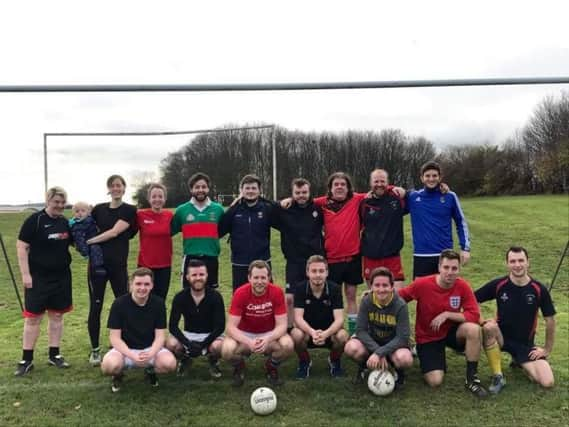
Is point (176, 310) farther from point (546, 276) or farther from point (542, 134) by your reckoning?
point (542, 134)

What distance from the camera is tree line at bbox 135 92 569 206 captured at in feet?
116

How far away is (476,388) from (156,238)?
354cm

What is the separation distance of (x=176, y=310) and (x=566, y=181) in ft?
139

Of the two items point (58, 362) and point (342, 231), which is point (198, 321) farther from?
point (342, 231)

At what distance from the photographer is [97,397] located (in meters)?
4.54

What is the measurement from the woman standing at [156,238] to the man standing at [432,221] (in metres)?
2.76

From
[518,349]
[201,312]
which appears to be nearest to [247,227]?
[201,312]

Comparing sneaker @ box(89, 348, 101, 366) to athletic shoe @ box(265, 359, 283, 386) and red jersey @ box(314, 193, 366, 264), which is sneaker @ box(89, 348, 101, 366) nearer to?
athletic shoe @ box(265, 359, 283, 386)

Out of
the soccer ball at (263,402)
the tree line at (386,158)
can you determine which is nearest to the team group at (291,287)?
the soccer ball at (263,402)

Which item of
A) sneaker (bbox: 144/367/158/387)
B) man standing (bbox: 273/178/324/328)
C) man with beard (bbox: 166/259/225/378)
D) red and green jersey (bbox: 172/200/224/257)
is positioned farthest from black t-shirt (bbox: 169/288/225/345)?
man standing (bbox: 273/178/324/328)

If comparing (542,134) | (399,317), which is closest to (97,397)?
(399,317)

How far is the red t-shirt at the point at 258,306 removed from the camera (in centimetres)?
486

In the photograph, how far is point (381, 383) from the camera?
4.52 meters

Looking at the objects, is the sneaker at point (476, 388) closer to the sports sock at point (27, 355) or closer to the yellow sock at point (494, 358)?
the yellow sock at point (494, 358)
